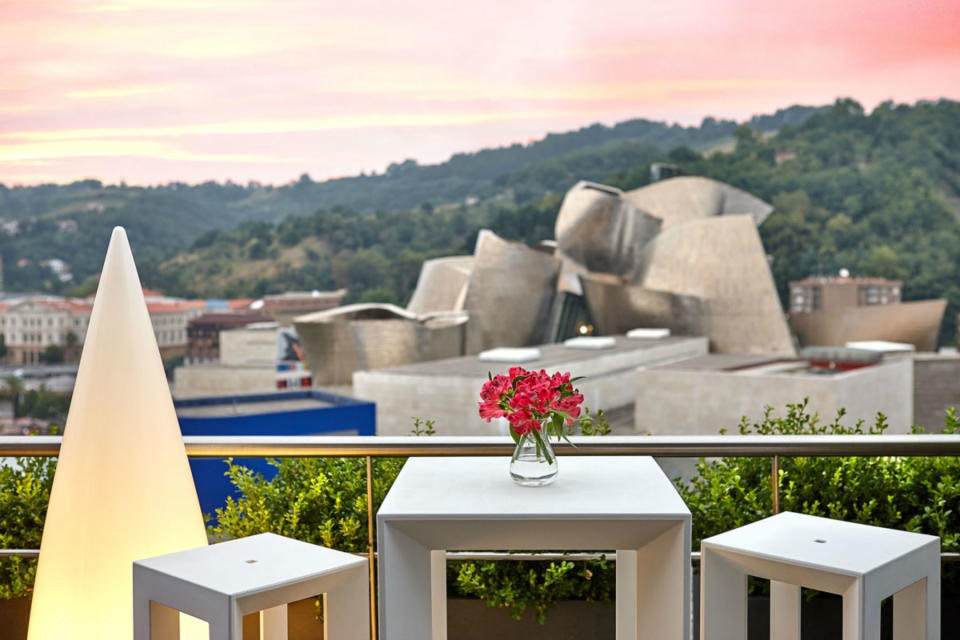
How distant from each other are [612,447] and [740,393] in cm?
1065

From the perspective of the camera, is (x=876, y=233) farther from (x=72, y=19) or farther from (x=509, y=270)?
(x=72, y=19)

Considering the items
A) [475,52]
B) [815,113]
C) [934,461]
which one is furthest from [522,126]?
[934,461]

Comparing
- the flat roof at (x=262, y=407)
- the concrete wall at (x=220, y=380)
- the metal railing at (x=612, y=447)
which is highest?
the metal railing at (x=612, y=447)

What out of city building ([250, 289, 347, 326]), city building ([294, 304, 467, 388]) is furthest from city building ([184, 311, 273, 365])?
city building ([294, 304, 467, 388])

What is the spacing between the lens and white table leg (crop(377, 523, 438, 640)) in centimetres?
186

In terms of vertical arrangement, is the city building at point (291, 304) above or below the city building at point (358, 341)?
above

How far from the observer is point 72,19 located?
1090 inches

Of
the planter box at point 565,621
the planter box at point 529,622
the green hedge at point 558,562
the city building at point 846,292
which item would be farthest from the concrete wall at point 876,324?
the planter box at point 529,622

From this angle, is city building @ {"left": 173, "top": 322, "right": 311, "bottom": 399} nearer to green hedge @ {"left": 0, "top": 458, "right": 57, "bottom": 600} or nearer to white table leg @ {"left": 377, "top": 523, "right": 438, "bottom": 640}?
green hedge @ {"left": 0, "top": 458, "right": 57, "bottom": 600}

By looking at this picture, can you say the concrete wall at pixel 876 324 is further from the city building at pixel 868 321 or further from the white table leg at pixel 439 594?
the white table leg at pixel 439 594

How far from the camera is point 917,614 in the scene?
1.86 m

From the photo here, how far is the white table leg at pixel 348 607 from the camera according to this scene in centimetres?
183

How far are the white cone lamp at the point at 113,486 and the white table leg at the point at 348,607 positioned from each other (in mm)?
437

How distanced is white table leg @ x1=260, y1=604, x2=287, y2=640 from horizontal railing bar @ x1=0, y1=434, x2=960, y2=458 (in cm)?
36
